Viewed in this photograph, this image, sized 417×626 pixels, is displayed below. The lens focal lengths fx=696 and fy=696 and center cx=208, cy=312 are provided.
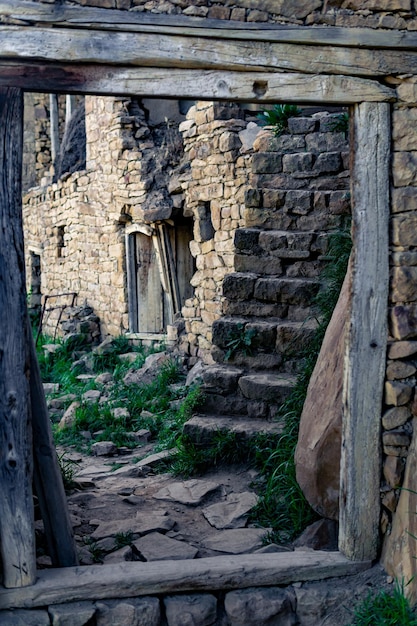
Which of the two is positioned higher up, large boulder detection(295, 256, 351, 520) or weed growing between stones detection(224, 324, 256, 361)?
weed growing between stones detection(224, 324, 256, 361)

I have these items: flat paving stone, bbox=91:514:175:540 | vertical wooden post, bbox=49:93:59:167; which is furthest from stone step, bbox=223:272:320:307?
vertical wooden post, bbox=49:93:59:167

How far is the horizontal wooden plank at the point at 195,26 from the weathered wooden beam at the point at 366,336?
1.08 ft

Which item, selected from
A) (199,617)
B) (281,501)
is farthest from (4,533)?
(281,501)

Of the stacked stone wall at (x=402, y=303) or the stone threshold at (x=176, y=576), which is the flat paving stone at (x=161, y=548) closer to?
the stone threshold at (x=176, y=576)

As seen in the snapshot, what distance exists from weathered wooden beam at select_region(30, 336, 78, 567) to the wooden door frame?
4.96 feet

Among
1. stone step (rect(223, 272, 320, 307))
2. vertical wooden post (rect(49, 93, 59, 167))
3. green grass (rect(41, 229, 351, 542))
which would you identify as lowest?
green grass (rect(41, 229, 351, 542))

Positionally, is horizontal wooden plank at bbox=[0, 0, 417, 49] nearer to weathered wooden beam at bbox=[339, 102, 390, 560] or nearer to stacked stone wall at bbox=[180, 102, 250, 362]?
weathered wooden beam at bbox=[339, 102, 390, 560]

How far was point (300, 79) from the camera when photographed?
3455 millimetres

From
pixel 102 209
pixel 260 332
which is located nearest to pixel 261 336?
pixel 260 332

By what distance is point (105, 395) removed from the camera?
8648 mm

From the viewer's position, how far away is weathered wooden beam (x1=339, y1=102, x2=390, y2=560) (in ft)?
11.6

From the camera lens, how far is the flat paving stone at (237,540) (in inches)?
164

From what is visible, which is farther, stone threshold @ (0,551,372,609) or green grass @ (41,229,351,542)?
green grass @ (41,229,351,542)

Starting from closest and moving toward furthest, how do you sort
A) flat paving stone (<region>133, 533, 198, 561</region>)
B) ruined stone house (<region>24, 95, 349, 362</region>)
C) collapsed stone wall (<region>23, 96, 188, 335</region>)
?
flat paving stone (<region>133, 533, 198, 561</region>) < ruined stone house (<region>24, 95, 349, 362</region>) < collapsed stone wall (<region>23, 96, 188, 335</region>)
